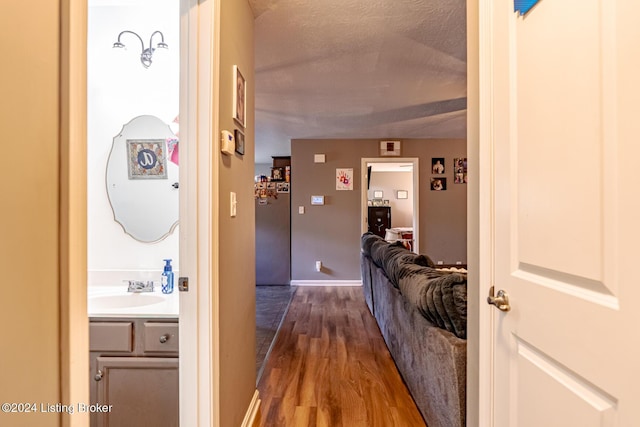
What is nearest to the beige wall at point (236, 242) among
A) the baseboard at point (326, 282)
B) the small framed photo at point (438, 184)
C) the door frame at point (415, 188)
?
the baseboard at point (326, 282)

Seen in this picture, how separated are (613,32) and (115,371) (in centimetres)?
200

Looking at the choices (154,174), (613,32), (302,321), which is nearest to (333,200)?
(302,321)

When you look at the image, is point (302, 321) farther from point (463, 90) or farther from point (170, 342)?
point (463, 90)

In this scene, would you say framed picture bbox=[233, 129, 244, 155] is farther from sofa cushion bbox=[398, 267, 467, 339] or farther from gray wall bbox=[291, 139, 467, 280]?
gray wall bbox=[291, 139, 467, 280]

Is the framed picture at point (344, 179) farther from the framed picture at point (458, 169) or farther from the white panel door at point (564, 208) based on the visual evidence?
the white panel door at point (564, 208)

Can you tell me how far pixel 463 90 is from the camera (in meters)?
3.06

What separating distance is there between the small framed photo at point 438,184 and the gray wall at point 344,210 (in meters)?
0.06

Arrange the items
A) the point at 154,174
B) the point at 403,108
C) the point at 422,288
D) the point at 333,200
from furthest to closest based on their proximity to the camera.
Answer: the point at 333,200, the point at 403,108, the point at 154,174, the point at 422,288

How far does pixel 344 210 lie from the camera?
5.13m

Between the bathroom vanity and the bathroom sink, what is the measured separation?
28 centimetres

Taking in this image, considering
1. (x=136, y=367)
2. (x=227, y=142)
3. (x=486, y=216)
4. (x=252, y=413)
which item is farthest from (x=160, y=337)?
(x=486, y=216)

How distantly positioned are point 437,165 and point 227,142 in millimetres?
4632

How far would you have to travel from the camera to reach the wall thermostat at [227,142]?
1.24 metres

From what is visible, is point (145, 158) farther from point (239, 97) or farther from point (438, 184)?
point (438, 184)
